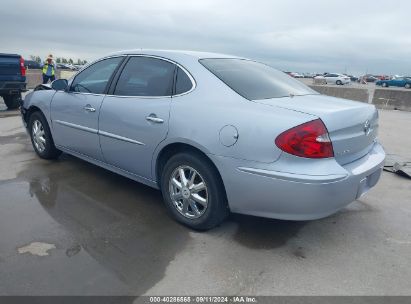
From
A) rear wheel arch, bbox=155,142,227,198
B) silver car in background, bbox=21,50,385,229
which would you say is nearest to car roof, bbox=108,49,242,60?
silver car in background, bbox=21,50,385,229

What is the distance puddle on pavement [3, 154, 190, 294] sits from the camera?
111 inches

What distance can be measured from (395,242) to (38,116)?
471 cm

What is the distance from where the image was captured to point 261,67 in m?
4.06

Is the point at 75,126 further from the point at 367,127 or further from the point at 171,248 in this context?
the point at 367,127

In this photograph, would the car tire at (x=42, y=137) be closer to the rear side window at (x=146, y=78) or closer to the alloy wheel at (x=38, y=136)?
the alloy wheel at (x=38, y=136)

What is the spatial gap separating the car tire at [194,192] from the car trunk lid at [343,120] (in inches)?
30.2

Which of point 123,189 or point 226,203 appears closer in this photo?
point 226,203

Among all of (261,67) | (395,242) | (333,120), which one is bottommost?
(395,242)

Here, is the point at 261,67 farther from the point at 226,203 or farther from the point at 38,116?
the point at 38,116

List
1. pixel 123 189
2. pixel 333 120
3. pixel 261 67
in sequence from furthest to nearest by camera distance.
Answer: pixel 123 189, pixel 261 67, pixel 333 120

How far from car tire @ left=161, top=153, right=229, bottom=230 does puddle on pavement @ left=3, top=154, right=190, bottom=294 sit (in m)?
0.17

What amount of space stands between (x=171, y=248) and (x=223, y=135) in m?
1.04

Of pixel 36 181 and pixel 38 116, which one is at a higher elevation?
pixel 38 116

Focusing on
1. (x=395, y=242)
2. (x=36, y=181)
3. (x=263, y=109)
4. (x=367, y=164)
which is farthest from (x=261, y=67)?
(x=36, y=181)
